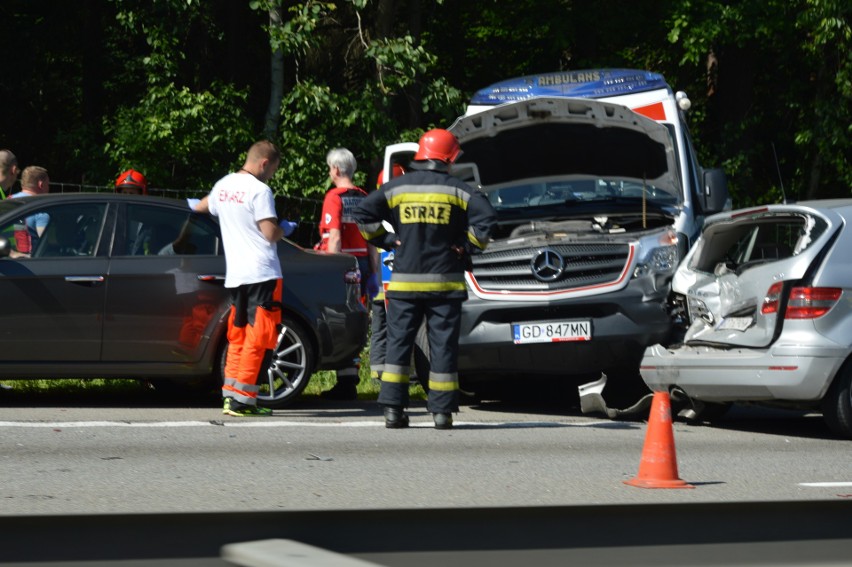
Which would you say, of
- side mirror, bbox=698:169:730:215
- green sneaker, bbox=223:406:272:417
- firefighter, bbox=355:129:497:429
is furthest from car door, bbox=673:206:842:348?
green sneaker, bbox=223:406:272:417

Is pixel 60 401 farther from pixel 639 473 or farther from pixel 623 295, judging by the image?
pixel 639 473

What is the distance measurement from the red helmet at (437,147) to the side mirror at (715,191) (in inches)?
103

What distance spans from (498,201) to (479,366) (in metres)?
1.90

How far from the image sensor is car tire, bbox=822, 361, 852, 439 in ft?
29.0

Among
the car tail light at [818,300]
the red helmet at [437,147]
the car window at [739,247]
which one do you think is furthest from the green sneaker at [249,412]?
the car tail light at [818,300]

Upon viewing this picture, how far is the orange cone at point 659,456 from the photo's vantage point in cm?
690

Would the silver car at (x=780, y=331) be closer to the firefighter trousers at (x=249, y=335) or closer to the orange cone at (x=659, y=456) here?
the orange cone at (x=659, y=456)

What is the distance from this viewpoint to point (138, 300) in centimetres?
1015

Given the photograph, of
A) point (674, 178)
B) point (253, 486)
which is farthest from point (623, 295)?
point (253, 486)

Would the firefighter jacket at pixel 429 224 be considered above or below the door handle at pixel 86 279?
above

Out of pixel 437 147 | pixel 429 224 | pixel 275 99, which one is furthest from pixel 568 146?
pixel 275 99

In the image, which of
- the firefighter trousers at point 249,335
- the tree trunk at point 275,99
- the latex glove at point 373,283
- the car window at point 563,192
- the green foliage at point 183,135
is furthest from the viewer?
the tree trunk at point 275,99

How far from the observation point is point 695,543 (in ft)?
6.17

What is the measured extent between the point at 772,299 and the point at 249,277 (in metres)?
3.44
